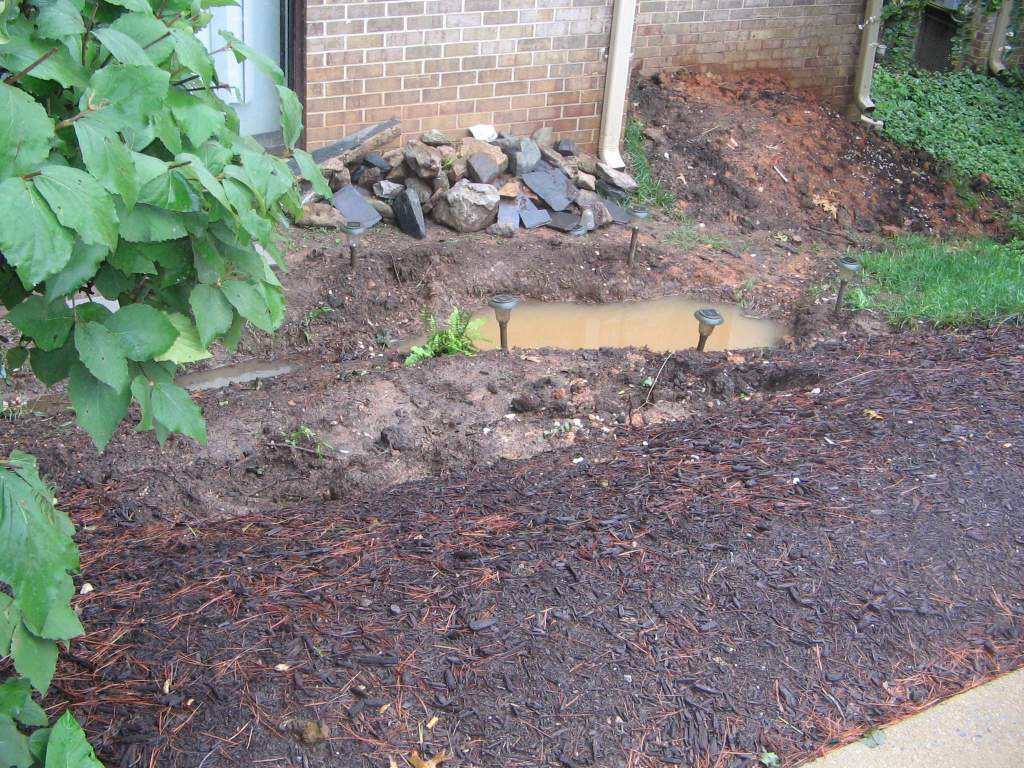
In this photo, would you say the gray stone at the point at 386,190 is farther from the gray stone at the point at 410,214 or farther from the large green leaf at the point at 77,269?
the large green leaf at the point at 77,269

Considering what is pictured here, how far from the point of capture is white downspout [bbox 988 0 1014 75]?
12406mm

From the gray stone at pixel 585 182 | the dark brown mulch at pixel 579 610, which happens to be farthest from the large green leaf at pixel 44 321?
the gray stone at pixel 585 182

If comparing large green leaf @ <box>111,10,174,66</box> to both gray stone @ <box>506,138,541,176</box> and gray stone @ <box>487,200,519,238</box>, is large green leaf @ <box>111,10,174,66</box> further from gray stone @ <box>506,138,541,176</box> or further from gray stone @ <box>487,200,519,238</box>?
gray stone @ <box>506,138,541,176</box>

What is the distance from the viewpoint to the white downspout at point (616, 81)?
9438 mm

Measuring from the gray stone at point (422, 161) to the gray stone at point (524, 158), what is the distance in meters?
0.77

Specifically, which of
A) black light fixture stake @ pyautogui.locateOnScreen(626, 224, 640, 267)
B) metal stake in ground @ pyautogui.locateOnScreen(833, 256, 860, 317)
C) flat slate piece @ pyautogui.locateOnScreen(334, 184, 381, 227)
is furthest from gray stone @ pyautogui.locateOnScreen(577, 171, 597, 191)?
metal stake in ground @ pyautogui.locateOnScreen(833, 256, 860, 317)

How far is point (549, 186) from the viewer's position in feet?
29.6

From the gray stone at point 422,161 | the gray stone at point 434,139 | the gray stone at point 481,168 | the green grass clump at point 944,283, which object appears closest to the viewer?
the green grass clump at point 944,283

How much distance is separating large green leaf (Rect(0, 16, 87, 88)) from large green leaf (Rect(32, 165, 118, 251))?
21cm

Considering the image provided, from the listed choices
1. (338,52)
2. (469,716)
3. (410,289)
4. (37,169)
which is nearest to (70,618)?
(37,169)

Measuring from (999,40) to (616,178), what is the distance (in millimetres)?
6456

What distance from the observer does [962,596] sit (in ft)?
12.2

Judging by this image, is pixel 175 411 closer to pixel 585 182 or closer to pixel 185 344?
pixel 185 344

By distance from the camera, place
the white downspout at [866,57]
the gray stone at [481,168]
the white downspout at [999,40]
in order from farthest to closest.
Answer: the white downspout at [999,40] < the white downspout at [866,57] < the gray stone at [481,168]
